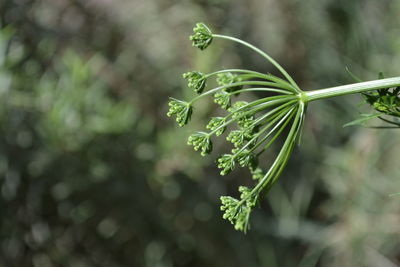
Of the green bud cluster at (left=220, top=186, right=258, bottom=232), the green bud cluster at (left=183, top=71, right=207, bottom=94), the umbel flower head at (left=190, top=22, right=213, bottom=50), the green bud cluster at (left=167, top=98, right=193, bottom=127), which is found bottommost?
the green bud cluster at (left=220, top=186, right=258, bottom=232)

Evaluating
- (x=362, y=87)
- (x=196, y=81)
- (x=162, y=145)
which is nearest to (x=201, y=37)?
(x=196, y=81)

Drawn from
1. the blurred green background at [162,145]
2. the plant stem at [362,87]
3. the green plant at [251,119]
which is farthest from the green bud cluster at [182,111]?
the blurred green background at [162,145]

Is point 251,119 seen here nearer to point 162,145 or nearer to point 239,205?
point 239,205

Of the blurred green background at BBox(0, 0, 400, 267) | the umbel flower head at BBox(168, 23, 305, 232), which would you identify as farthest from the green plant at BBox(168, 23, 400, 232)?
the blurred green background at BBox(0, 0, 400, 267)

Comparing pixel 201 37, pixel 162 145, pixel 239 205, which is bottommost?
pixel 162 145

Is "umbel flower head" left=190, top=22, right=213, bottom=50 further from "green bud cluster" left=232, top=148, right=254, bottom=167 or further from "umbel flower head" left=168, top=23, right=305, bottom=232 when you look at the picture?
"green bud cluster" left=232, top=148, right=254, bottom=167

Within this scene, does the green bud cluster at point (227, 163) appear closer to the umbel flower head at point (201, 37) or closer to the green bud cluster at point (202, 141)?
the green bud cluster at point (202, 141)

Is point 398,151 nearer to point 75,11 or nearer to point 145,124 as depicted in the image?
point 145,124

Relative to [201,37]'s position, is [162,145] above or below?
below

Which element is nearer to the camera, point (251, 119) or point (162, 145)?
point (251, 119)
